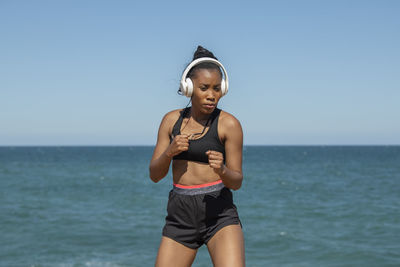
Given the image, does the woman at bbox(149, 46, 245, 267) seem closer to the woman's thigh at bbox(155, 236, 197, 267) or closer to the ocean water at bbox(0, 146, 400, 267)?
the woman's thigh at bbox(155, 236, 197, 267)

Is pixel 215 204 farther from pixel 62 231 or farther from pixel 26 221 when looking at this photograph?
pixel 26 221

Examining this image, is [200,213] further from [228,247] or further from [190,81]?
[190,81]

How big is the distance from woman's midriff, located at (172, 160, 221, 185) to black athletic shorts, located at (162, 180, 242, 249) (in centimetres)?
4

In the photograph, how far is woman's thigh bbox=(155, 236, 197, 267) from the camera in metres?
3.94

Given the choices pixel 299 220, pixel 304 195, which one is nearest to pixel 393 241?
pixel 299 220

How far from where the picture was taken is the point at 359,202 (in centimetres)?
3080

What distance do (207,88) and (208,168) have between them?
670mm

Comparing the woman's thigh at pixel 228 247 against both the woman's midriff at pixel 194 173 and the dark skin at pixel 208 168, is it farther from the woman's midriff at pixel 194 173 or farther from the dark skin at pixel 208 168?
the woman's midriff at pixel 194 173

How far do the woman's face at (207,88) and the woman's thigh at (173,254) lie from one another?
115 centimetres

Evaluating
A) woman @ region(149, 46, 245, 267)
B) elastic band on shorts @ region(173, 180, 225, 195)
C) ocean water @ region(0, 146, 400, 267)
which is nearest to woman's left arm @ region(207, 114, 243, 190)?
woman @ region(149, 46, 245, 267)

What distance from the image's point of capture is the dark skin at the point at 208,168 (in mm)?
3801

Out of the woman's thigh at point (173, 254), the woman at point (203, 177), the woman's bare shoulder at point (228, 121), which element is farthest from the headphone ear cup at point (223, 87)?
the woman's thigh at point (173, 254)

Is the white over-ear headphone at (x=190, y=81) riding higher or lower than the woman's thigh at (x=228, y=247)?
higher

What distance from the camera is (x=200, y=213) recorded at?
3982mm
